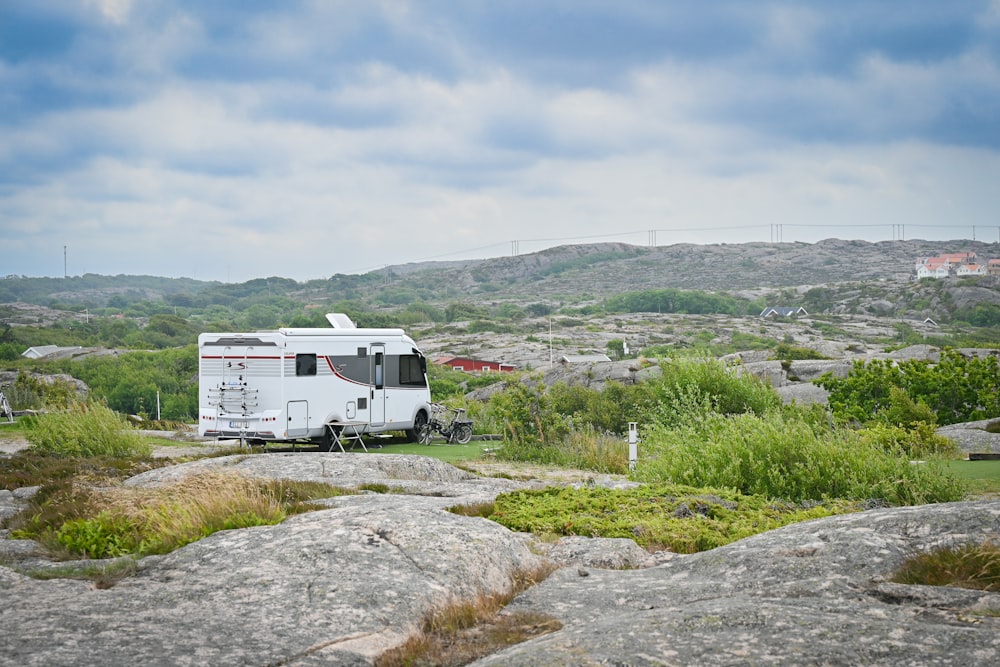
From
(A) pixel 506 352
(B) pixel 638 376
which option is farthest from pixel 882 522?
(A) pixel 506 352

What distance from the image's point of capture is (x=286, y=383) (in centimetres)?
1970

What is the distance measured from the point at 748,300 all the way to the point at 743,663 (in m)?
169

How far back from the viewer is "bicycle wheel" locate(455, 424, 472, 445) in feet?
79.6

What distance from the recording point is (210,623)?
16.9ft

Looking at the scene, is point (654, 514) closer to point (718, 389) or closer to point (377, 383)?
point (718, 389)

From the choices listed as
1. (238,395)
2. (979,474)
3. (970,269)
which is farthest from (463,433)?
(970,269)

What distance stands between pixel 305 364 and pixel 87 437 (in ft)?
15.1

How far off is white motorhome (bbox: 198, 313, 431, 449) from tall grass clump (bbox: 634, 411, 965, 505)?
9.80 meters

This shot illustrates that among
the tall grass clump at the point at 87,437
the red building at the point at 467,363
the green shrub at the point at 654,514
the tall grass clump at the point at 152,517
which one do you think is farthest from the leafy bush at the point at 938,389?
the red building at the point at 467,363

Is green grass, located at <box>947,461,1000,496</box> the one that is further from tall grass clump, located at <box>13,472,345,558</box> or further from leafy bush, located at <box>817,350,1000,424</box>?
tall grass clump, located at <box>13,472,345,558</box>

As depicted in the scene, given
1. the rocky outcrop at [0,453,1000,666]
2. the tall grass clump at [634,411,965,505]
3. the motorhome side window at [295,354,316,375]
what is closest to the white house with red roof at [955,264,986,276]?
the motorhome side window at [295,354,316,375]

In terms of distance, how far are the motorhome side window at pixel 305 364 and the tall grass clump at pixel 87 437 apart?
345 cm

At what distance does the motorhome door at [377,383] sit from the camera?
21453mm

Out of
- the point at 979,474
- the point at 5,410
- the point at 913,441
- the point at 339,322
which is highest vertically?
the point at 339,322
